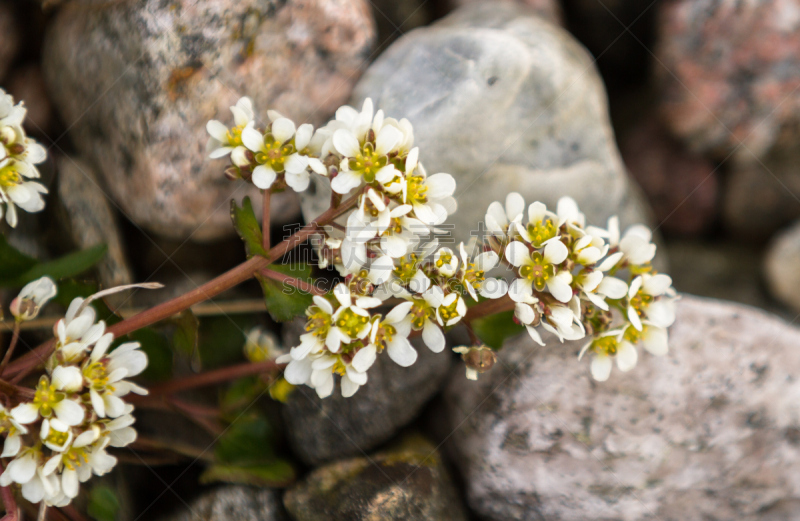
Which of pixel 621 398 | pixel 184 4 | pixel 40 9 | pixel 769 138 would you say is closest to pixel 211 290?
pixel 184 4

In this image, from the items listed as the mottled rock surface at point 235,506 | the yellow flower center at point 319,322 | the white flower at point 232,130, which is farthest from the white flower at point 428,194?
the mottled rock surface at point 235,506

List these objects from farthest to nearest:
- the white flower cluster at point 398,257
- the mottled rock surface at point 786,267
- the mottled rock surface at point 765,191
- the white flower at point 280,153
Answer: the mottled rock surface at point 765,191 < the mottled rock surface at point 786,267 < the white flower at point 280,153 < the white flower cluster at point 398,257

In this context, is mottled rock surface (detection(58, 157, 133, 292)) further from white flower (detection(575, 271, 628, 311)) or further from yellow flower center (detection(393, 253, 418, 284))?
white flower (detection(575, 271, 628, 311))

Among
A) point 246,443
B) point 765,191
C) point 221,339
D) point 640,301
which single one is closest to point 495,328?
point 640,301

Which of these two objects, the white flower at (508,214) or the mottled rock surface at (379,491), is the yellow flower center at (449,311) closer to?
the white flower at (508,214)

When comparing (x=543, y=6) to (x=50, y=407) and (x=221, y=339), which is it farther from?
(x=50, y=407)

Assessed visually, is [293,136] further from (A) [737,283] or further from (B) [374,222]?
Answer: (A) [737,283]

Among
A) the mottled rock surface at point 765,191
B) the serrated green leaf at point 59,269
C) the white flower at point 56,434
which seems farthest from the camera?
the mottled rock surface at point 765,191
